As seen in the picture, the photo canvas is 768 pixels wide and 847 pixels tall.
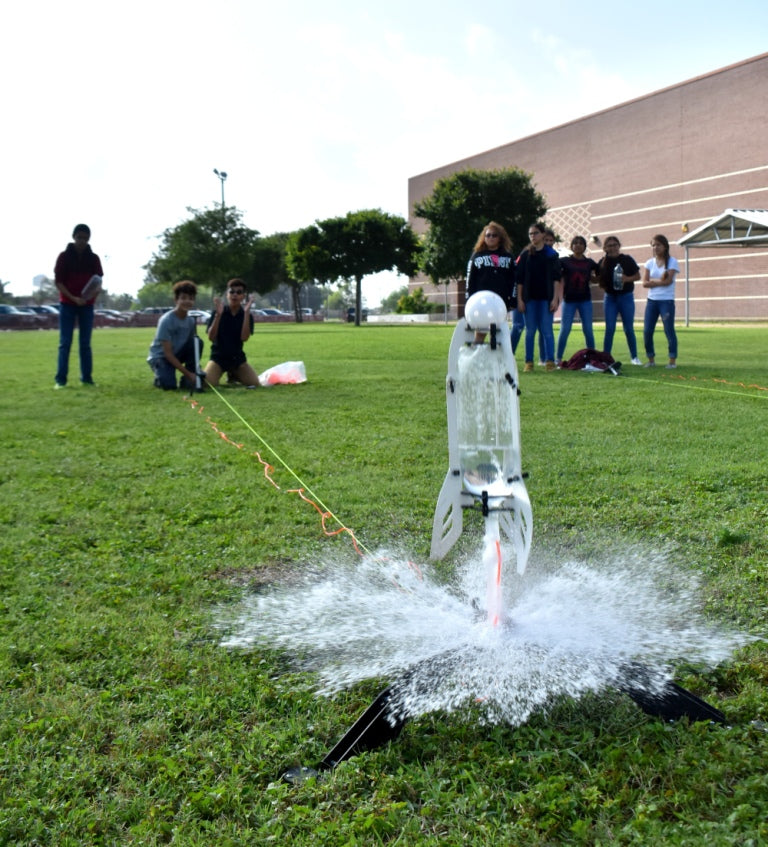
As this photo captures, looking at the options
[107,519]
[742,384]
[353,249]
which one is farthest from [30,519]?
[353,249]

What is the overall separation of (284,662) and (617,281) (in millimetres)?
9994

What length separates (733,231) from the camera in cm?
2627

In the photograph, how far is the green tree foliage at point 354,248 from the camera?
5197 centimetres

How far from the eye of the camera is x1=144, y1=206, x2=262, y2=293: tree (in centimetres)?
4569

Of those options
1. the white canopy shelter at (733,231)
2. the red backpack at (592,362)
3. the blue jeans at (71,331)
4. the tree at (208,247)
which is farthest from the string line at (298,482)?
the tree at (208,247)

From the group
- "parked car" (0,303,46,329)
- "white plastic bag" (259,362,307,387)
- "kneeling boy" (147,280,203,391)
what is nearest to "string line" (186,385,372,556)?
"kneeling boy" (147,280,203,391)

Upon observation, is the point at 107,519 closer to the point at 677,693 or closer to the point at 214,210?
the point at 677,693

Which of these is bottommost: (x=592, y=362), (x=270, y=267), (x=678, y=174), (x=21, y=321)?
(x=592, y=362)

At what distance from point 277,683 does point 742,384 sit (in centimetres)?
860

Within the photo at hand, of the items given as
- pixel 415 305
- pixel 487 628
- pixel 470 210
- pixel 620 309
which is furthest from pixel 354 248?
pixel 487 628

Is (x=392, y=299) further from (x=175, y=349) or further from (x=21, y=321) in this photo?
(x=175, y=349)

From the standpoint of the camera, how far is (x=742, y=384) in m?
9.64

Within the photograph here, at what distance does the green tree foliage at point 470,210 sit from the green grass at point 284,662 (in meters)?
42.3

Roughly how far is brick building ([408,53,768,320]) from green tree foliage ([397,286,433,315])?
516 inches
